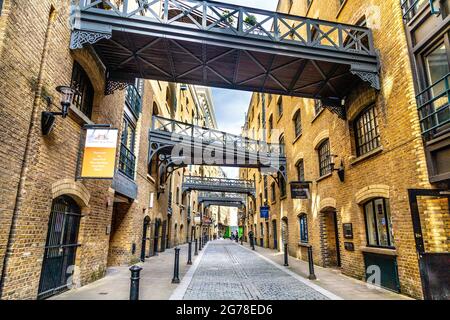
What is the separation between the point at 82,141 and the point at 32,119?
74.6 inches

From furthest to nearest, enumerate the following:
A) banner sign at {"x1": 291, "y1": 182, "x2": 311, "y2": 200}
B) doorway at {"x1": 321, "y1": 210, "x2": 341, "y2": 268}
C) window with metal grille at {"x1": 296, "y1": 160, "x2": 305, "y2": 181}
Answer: window with metal grille at {"x1": 296, "y1": 160, "x2": 305, "y2": 181} < banner sign at {"x1": 291, "y1": 182, "x2": 311, "y2": 200} < doorway at {"x1": 321, "y1": 210, "x2": 341, "y2": 268}

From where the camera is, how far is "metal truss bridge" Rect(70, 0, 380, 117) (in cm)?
663

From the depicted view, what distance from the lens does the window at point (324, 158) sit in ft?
36.1

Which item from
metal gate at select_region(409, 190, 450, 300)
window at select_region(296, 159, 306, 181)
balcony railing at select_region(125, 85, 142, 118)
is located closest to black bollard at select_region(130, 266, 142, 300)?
metal gate at select_region(409, 190, 450, 300)

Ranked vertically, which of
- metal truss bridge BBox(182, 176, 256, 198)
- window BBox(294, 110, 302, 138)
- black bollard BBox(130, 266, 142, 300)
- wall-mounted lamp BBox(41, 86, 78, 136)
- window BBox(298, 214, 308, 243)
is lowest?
black bollard BBox(130, 266, 142, 300)

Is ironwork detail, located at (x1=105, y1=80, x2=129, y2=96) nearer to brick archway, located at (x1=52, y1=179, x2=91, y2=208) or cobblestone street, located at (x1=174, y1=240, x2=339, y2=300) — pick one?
brick archway, located at (x1=52, y1=179, x2=91, y2=208)

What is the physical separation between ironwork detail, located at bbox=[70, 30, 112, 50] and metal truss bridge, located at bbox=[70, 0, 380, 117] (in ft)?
0.06

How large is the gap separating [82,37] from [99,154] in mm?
2709

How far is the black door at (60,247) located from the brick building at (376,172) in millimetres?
7399

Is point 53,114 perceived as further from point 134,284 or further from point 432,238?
point 432,238

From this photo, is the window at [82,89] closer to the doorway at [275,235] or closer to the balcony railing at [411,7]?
the balcony railing at [411,7]

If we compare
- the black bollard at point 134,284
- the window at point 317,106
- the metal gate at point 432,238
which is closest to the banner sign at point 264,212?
the window at point 317,106

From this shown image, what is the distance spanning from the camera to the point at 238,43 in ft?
23.6

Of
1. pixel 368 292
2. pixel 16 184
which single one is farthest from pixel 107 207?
pixel 368 292
